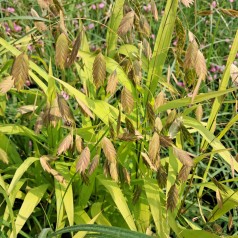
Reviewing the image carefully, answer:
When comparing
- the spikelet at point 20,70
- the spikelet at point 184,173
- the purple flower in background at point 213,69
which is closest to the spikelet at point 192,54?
the spikelet at point 184,173

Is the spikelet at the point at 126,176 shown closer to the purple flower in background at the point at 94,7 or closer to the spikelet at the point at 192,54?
the spikelet at the point at 192,54

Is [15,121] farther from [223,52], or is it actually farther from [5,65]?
[223,52]

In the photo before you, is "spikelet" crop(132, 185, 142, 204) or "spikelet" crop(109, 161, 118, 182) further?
"spikelet" crop(132, 185, 142, 204)

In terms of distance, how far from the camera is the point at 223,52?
9.26 ft

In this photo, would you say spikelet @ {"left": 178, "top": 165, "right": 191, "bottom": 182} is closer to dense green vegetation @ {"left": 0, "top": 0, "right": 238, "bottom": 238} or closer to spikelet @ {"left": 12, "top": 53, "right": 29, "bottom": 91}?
dense green vegetation @ {"left": 0, "top": 0, "right": 238, "bottom": 238}

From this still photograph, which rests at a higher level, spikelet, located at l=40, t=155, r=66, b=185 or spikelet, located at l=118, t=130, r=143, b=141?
spikelet, located at l=118, t=130, r=143, b=141

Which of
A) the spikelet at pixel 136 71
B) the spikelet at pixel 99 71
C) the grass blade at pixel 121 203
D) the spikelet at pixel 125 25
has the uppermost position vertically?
the spikelet at pixel 125 25

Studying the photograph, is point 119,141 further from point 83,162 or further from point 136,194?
point 83,162

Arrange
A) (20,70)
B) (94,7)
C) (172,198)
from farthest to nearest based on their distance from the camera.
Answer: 1. (94,7)
2. (172,198)
3. (20,70)

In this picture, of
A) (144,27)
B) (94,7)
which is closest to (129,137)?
(144,27)

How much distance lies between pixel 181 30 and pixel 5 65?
618mm

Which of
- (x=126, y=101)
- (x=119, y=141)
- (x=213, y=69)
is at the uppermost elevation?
(x=126, y=101)

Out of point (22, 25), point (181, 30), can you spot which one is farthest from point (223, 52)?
point (181, 30)

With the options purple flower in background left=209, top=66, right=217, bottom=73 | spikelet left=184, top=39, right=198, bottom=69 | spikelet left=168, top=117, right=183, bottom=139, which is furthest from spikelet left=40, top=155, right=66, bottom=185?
purple flower in background left=209, top=66, right=217, bottom=73
